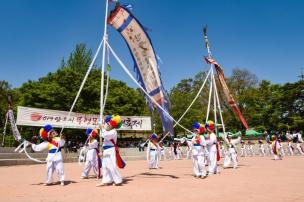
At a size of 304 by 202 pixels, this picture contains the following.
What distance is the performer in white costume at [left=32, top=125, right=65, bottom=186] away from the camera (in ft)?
36.4

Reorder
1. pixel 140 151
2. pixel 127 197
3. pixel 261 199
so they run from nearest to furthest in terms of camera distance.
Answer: pixel 261 199 < pixel 127 197 < pixel 140 151

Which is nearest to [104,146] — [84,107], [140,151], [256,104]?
[140,151]

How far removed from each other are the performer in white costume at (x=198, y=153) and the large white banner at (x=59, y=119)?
41.0 feet

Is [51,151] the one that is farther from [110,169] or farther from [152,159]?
[152,159]

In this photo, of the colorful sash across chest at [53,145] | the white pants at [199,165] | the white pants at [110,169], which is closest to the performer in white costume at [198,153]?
the white pants at [199,165]

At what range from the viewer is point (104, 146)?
1096 centimetres

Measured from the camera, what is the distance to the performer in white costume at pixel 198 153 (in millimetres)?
12359

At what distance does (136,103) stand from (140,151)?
452 inches

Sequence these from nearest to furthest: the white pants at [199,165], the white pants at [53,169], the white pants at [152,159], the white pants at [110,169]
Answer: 1. the white pants at [110,169]
2. the white pants at [53,169]
3. the white pants at [199,165]
4. the white pants at [152,159]

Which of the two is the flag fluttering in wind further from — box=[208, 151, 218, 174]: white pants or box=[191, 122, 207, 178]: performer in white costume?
box=[208, 151, 218, 174]: white pants

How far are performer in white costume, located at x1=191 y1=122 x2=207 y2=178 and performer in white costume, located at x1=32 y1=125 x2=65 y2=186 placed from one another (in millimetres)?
4928

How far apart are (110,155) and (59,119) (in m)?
18.2

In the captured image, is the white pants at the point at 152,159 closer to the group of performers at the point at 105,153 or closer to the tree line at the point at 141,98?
the group of performers at the point at 105,153

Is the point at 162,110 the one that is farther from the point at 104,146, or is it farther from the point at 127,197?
the point at 127,197
